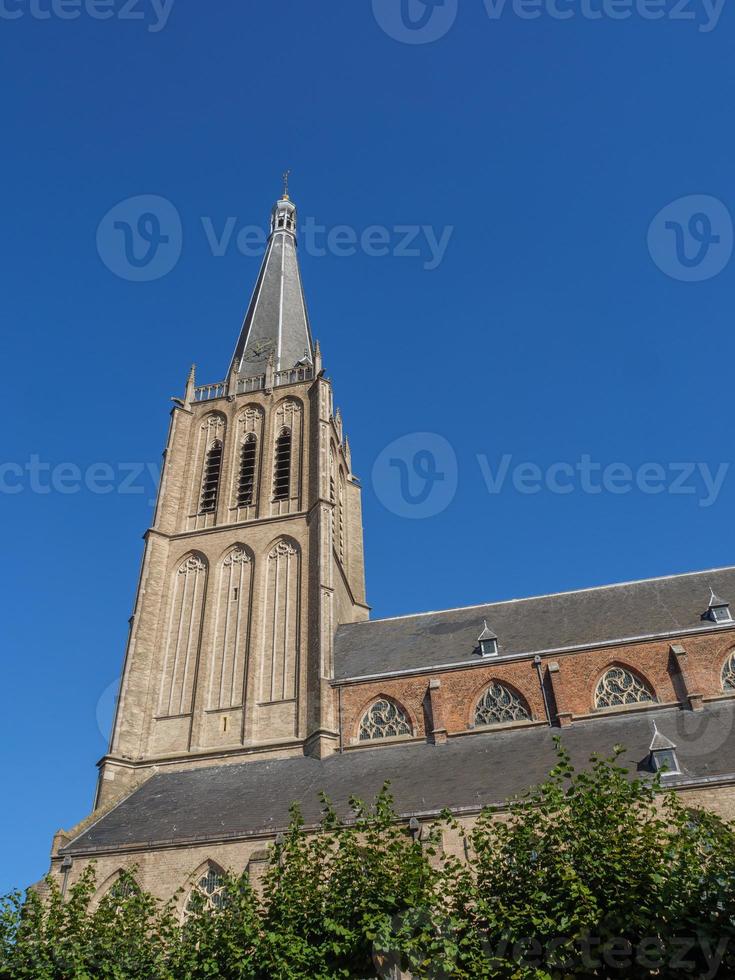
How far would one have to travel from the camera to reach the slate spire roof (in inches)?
1474

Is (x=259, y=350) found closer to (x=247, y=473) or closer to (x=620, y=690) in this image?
(x=247, y=473)

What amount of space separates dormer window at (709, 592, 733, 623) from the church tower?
37.3 feet

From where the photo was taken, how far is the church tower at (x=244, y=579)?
2519cm

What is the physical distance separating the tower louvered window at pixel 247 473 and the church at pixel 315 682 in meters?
0.08

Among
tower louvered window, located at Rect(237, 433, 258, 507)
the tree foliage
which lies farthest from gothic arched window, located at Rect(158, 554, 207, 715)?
the tree foliage

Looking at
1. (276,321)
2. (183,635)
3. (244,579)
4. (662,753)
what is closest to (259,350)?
(276,321)

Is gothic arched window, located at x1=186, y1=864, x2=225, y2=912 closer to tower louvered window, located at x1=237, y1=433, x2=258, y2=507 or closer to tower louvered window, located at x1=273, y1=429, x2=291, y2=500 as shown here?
tower louvered window, located at x1=273, y1=429, x2=291, y2=500

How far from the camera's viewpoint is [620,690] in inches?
928

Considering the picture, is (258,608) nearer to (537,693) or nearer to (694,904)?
(537,693)

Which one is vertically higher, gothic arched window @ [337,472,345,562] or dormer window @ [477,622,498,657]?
gothic arched window @ [337,472,345,562]

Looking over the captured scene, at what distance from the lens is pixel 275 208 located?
5000 centimetres

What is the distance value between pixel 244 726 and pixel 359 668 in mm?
3928

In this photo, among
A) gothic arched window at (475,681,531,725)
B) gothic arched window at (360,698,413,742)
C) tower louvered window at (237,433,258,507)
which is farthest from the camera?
tower louvered window at (237,433,258,507)

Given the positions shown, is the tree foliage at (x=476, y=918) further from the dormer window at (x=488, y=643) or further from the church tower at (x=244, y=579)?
the dormer window at (x=488, y=643)
